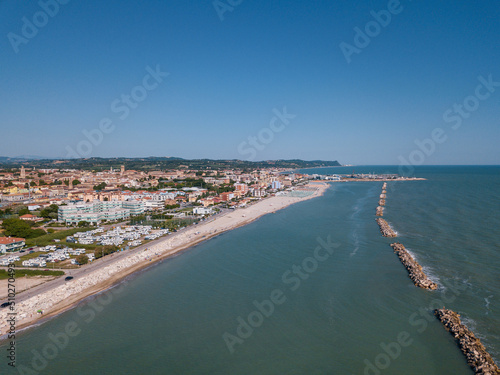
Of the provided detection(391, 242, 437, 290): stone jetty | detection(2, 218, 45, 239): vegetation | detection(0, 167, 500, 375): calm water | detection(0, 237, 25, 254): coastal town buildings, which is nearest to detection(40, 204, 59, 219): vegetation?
detection(2, 218, 45, 239): vegetation

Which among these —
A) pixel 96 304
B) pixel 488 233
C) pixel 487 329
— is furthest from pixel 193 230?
pixel 488 233

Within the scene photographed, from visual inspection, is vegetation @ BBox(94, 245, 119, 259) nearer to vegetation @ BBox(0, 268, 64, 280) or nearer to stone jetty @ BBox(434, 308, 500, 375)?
vegetation @ BBox(0, 268, 64, 280)

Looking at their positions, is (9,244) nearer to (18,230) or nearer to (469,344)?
(18,230)

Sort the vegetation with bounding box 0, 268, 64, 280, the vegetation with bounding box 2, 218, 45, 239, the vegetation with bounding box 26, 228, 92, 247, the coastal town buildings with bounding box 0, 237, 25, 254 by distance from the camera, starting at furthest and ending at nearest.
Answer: the vegetation with bounding box 2, 218, 45, 239, the vegetation with bounding box 26, 228, 92, 247, the coastal town buildings with bounding box 0, 237, 25, 254, the vegetation with bounding box 0, 268, 64, 280

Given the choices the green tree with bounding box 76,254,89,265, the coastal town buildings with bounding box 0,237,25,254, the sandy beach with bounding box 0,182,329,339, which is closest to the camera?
the sandy beach with bounding box 0,182,329,339

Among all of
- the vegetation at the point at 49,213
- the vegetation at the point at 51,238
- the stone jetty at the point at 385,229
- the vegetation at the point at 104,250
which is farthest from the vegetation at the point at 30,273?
the stone jetty at the point at 385,229

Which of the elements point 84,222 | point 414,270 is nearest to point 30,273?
point 84,222
